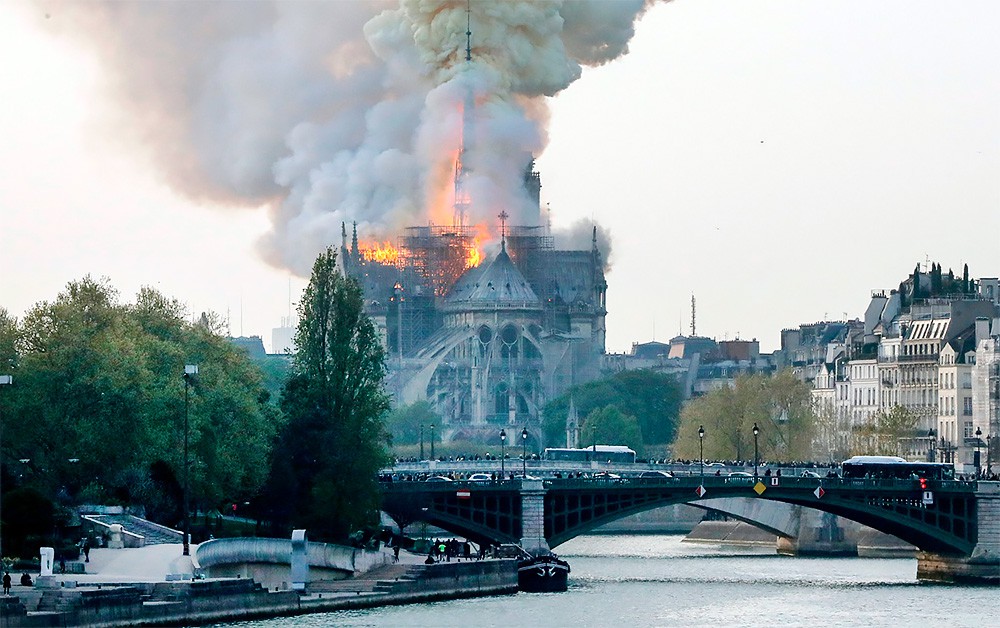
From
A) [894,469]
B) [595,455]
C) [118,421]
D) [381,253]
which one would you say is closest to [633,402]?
[381,253]

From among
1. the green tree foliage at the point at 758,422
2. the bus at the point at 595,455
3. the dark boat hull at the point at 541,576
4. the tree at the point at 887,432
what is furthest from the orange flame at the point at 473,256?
the dark boat hull at the point at 541,576

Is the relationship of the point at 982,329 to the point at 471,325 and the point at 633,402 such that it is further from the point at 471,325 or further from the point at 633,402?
the point at 471,325

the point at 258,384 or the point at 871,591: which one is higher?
the point at 258,384

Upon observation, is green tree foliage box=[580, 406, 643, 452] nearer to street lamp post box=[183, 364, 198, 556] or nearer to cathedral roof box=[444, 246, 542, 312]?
cathedral roof box=[444, 246, 542, 312]

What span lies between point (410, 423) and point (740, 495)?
7875cm

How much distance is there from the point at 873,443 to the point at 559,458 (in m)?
12.1

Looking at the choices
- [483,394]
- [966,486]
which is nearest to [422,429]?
[483,394]

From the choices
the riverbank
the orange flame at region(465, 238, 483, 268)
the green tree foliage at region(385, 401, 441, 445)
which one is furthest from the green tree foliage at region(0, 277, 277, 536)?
the orange flame at region(465, 238, 483, 268)

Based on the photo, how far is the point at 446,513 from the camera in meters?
92.1

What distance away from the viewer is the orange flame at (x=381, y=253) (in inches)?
7510

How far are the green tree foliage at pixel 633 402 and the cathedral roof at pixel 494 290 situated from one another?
36.2 feet

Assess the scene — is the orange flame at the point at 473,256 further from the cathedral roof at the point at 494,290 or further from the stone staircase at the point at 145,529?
the stone staircase at the point at 145,529

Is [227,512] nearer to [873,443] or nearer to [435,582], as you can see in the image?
[435,582]

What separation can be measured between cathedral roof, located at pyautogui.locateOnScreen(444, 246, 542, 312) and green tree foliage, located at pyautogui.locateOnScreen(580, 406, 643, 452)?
23.6m
